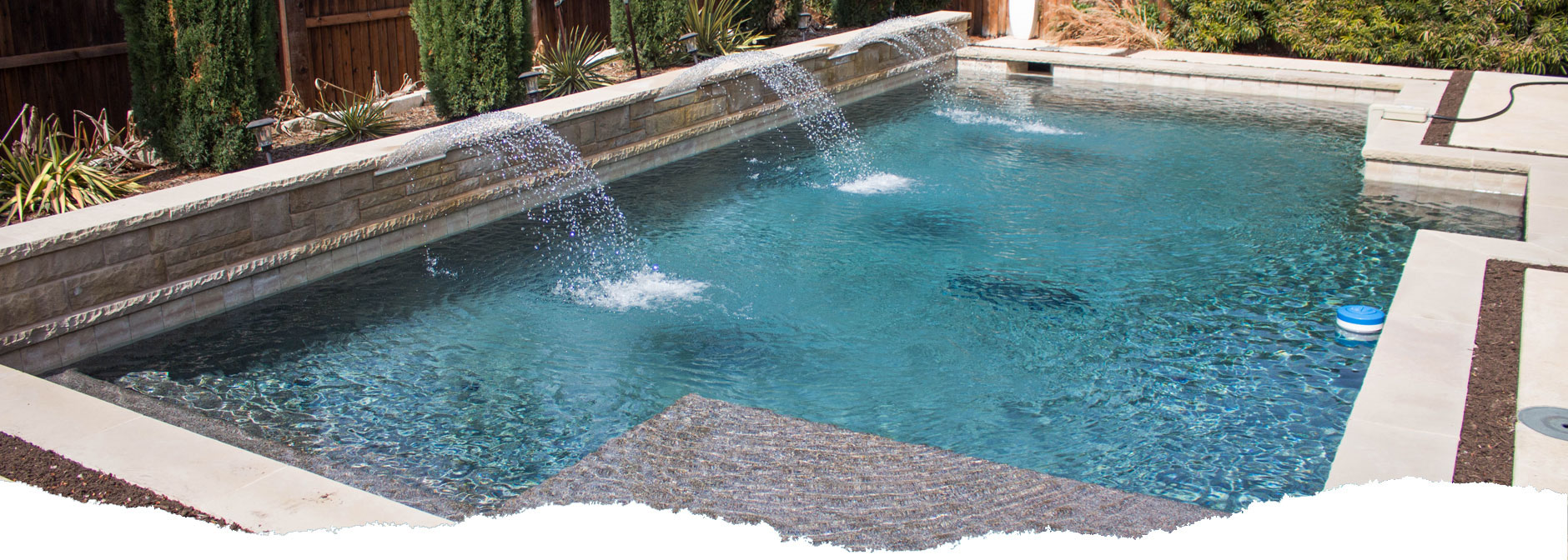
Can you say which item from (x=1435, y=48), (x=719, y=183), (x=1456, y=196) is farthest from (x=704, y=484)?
(x=1435, y=48)

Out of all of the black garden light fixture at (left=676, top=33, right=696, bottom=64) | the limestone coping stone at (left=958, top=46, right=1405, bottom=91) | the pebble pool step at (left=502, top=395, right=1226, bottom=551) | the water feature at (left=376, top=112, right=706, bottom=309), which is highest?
the black garden light fixture at (left=676, top=33, right=696, bottom=64)

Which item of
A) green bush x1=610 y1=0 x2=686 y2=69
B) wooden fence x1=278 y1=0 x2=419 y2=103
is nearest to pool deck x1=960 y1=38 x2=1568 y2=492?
green bush x1=610 y1=0 x2=686 y2=69

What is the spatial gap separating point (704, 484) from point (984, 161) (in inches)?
244

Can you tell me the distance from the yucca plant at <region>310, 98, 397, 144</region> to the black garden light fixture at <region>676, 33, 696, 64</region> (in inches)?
124

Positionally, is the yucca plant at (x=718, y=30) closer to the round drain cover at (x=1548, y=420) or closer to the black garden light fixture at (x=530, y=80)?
the black garden light fixture at (x=530, y=80)

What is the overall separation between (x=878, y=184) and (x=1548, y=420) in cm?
533

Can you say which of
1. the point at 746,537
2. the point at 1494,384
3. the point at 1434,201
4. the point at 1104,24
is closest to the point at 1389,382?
the point at 1494,384

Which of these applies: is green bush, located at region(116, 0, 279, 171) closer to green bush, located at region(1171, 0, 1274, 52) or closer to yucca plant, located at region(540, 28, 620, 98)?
yucca plant, located at region(540, 28, 620, 98)

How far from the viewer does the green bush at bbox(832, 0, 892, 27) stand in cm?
1462

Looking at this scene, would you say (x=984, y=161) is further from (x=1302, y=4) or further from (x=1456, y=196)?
(x=1302, y=4)

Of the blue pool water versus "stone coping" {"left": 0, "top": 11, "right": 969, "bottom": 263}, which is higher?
"stone coping" {"left": 0, "top": 11, "right": 969, "bottom": 263}

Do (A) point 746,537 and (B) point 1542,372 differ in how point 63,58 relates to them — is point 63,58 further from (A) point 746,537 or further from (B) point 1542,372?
(B) point 1542,372

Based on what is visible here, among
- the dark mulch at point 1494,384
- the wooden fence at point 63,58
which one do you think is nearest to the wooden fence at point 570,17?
the wooden fence at point 63,58

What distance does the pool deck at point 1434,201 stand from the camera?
13.2 feet
